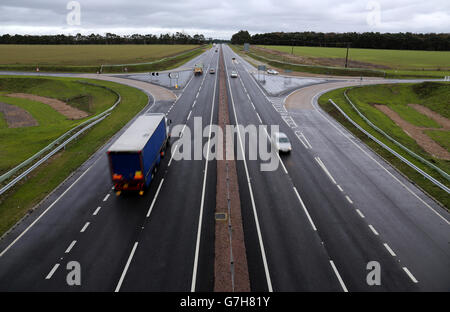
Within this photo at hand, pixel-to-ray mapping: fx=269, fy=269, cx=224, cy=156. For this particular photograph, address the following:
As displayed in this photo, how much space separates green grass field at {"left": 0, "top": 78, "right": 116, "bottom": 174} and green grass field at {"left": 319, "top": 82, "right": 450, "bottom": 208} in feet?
111

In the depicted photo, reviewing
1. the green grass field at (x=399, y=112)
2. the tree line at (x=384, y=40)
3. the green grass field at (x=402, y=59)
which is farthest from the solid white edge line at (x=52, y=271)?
the tree line at (x=384, y=40)

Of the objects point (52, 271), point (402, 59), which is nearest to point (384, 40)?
point (402, 59)

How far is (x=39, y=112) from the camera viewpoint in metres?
40.1

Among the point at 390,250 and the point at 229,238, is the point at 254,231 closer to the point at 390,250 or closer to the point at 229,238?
the point at 229,238

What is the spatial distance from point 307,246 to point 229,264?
441 cm

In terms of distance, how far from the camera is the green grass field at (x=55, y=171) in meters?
17.3

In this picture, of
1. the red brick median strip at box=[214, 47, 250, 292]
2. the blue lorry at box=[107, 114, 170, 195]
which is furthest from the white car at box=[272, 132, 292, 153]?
the blue lorry at box=[107, 114, 170, 195]

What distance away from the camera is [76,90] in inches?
2132

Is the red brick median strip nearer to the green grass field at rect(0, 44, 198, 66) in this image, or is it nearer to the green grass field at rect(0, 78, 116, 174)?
the green grass field at rect(0, 78, 116, 174)

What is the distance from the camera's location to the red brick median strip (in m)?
12.3

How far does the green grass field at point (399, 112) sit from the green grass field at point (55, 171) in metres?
28.0

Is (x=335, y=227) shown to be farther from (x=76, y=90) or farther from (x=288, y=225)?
(x=76, y=90)
